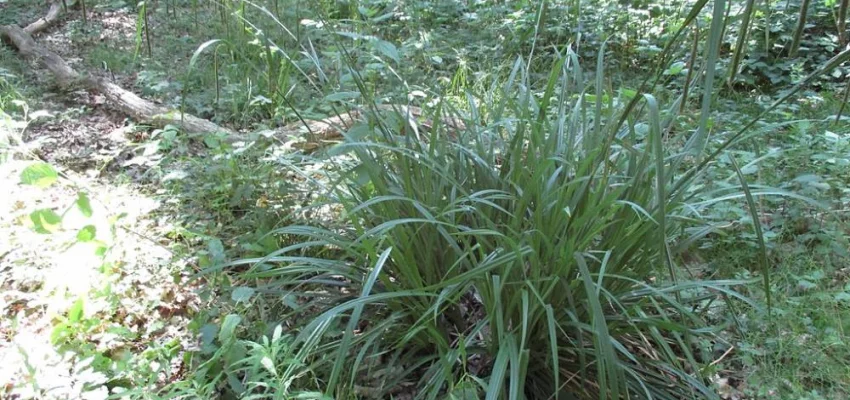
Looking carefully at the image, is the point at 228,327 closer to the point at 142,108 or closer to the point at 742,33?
the point at 742,33

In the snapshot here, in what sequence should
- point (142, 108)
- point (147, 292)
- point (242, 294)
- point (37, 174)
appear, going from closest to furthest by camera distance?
point (242, 294) → point (37, 174) → point (147, 292) → point (142, 108)

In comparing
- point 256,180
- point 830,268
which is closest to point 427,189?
point 256,180

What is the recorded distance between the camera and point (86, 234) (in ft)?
5.55

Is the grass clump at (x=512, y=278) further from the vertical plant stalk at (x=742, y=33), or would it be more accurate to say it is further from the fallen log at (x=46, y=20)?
the fallen log at (x=46, y=20)

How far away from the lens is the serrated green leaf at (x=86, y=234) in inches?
66.6

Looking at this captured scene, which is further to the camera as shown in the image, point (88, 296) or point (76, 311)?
point (88, 296)

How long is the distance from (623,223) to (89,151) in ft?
9.17

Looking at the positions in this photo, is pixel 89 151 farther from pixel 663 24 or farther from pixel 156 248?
pixel 663 24

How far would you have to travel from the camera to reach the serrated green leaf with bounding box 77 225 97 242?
1690 mm

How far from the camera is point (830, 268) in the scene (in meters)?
2.01

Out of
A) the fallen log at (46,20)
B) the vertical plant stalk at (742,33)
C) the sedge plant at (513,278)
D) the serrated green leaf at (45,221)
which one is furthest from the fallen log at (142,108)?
the vertical plant stalk at (742,33)

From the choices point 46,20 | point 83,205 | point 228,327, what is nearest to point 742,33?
point 228,327

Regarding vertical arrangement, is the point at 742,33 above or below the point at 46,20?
above

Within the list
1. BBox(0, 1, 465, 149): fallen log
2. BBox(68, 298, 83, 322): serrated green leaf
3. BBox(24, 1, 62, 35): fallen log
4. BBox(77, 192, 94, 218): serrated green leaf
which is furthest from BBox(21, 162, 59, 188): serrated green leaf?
BBox(24, 1, 62, 35): fallen log
